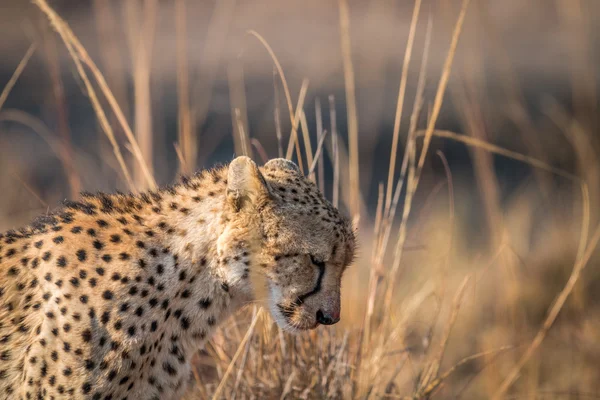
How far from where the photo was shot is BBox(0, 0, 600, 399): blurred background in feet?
11.0

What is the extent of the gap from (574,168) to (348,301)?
452cm

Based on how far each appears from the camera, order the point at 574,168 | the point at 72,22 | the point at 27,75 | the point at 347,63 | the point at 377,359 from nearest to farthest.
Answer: the point at 377,359, the point at 347,63, the point at 574,168, the point at 27,75, the point at 72,22

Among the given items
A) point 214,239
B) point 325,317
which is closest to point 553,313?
point 325,317

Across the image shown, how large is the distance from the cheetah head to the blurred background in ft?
1.33

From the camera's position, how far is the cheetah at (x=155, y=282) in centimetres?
245

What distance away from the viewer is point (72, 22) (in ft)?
36.0

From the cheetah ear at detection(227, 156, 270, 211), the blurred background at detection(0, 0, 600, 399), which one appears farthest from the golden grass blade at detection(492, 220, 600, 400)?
Answer: the cheetah ear at detection(227, 156, 270, 211)

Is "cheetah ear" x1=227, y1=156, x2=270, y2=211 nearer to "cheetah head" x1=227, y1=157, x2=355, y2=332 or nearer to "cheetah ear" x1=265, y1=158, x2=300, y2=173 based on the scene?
"cheetah head" x1=227, y1=157, x2=355, y2=332

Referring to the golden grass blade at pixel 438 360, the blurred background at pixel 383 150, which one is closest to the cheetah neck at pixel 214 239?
the blurred background at pixel 383 150

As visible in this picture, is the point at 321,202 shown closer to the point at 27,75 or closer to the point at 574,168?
the point at 574,168

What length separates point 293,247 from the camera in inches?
100.0

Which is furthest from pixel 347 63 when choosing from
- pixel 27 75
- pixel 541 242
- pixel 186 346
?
pixel 27 75

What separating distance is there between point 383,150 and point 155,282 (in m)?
6.56

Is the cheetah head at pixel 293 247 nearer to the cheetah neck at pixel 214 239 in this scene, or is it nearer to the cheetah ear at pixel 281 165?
the cheetah neck at pixel 214 239
